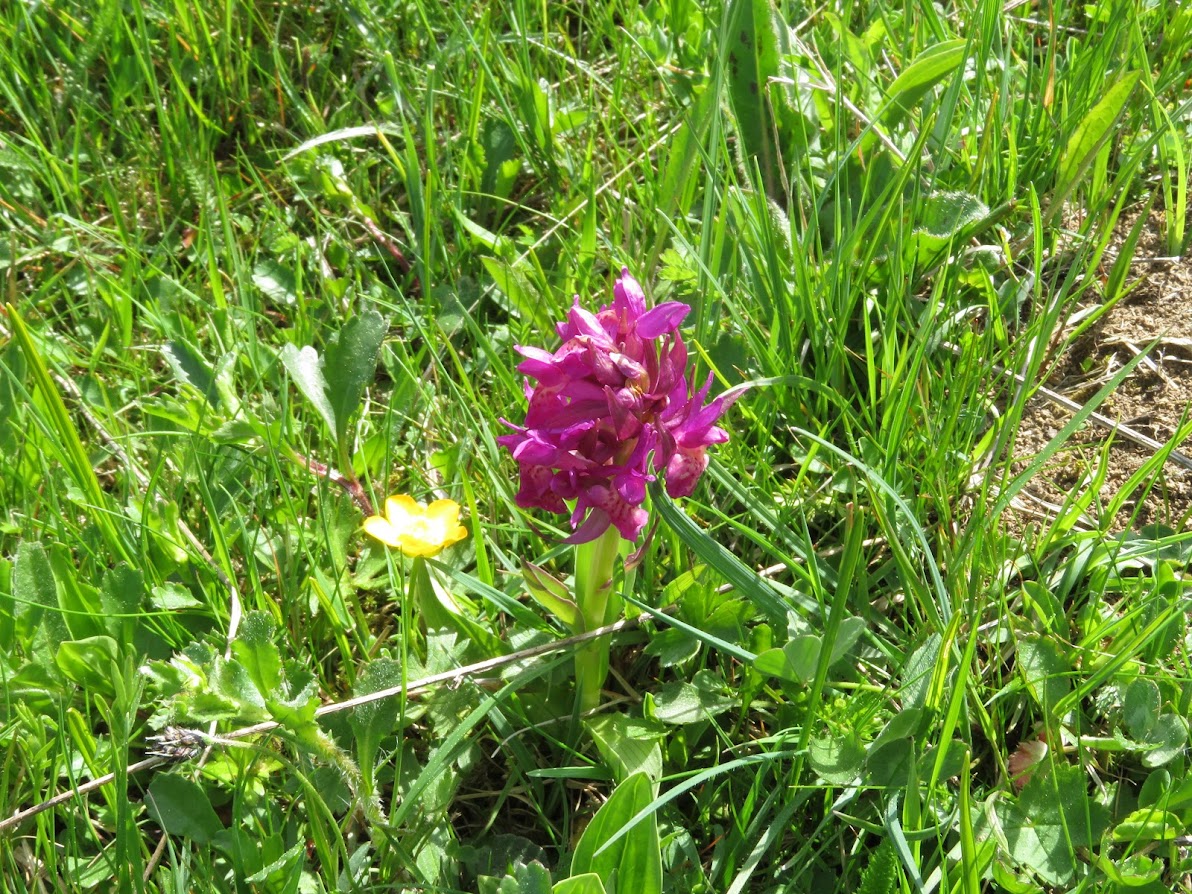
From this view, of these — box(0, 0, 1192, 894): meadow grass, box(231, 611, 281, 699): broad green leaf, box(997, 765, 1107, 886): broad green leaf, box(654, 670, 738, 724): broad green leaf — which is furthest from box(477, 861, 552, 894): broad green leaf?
box(997, 765, 1107, 886): broad green leaf

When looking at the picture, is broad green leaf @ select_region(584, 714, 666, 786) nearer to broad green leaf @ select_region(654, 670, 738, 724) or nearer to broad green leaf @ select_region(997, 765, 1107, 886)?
broad green leaf @ select_region(654, 670, 738, 724)

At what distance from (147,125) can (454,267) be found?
100 centimetres

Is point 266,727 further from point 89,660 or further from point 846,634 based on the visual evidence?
point 846,634

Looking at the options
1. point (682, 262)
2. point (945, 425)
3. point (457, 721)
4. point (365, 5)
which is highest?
point (365, 5)

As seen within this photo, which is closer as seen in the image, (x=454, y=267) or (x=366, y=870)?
(x=366, y=870)

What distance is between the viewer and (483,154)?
8.50ft

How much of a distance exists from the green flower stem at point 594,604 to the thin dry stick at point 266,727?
2 centimetres

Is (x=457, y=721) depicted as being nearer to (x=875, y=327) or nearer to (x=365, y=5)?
(x=875, y=327)

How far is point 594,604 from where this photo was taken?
164 cm

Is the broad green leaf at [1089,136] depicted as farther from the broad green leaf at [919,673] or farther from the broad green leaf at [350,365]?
the broad green leaf at [350,365]

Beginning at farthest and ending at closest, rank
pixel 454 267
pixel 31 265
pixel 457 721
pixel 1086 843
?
pixel 31 265
pixel 454 267
pixel 457 721
pixel 1086 843

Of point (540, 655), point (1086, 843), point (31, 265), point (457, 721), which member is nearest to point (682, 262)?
point (540, 655)

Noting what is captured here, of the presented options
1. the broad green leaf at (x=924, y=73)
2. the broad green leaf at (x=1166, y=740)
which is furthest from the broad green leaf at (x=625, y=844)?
the broad green leaf at (x=924, y=73)

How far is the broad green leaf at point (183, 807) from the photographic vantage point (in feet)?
5.17
